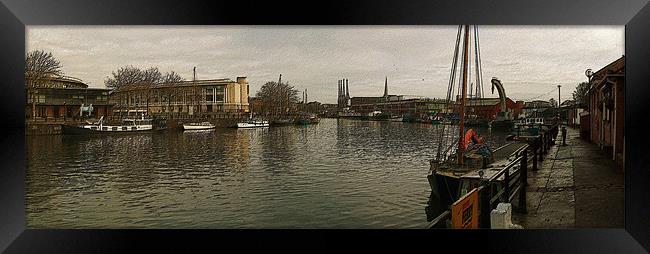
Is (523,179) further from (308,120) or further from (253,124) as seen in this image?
A: (253,124)

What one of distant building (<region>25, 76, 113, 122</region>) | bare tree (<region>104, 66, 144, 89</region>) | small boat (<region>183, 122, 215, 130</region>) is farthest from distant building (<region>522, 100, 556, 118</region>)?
distant building (<region>25, 76, 113, 122</region>)

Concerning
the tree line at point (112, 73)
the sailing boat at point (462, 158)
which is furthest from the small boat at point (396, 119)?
the tree line at point (112, 73)

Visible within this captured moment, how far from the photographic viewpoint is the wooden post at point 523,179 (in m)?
3.84

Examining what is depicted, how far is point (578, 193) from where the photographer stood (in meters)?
3.82

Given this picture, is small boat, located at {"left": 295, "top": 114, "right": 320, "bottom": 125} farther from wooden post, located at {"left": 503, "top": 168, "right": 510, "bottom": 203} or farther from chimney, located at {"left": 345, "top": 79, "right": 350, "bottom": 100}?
wooden post, located at {"left": 503, "top": 168, "right": 510, "bottom": 203}

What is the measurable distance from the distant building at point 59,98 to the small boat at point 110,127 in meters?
0.11

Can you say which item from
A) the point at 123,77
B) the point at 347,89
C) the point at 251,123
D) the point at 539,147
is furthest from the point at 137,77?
the point at 539,147

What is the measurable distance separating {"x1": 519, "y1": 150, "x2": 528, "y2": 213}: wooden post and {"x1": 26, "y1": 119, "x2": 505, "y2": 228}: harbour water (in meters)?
0.22

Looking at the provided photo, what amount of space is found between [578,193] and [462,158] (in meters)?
0.92
